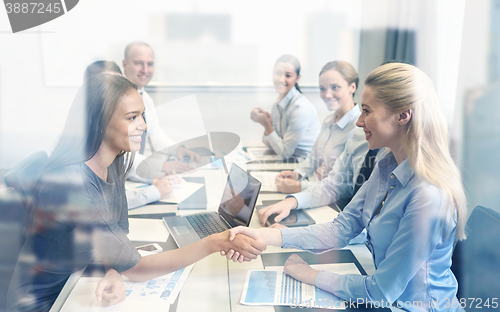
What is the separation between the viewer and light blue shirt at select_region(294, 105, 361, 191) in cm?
112

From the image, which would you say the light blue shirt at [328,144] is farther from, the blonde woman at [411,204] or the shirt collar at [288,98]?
the blonde woman at [411,204]

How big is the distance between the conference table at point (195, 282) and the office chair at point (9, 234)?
3.4 inches

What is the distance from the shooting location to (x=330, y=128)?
124 cm

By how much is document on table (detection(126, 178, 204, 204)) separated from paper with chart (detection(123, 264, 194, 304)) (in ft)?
1.15

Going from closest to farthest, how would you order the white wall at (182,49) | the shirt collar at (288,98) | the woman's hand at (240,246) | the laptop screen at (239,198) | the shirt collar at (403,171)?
1. the white wall at (182,49)
2. the shirt collar at (403,171)
3. the woman's hand at (240,246)
4. the laptop screen at (239,198)
5. the shirt collar at (288,98)

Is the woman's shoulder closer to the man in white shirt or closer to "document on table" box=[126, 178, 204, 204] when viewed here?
the man in white shirt

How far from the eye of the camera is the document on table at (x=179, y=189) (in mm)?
971

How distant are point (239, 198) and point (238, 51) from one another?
1.13 feet

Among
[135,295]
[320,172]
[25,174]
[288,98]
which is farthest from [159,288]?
[288,98]

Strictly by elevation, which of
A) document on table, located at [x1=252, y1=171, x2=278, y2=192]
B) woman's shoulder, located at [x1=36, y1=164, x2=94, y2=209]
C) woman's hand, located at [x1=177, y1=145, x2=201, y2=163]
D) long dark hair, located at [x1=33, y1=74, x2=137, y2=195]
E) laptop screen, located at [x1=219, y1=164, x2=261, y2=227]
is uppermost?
long dark hair, located at [x1=33, y1=74, x2=137, y2=195]

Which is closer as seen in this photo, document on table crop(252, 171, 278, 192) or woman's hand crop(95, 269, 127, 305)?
woman's hand crop(95, 269, 127, 305)

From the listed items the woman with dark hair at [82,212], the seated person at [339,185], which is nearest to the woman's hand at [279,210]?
the seated person at [339,185]

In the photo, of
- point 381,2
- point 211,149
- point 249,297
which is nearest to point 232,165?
point 211,149

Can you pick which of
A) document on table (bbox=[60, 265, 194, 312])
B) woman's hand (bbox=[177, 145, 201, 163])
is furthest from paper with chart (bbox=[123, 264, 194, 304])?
woman's hand (bbox=[177, 145, 201, 163])
